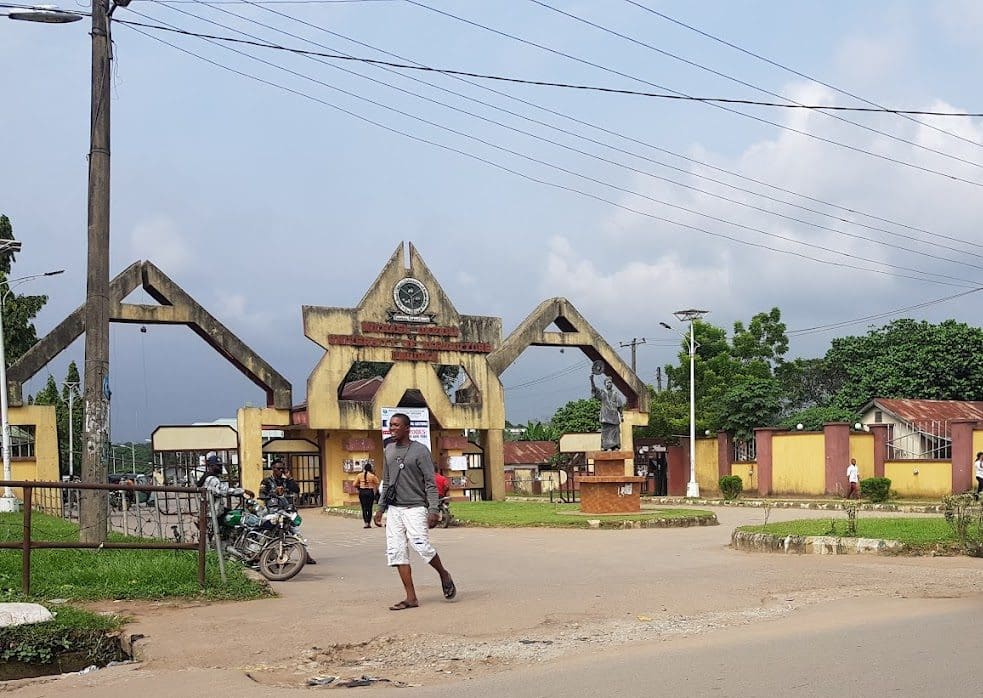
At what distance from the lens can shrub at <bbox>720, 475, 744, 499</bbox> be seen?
39.4m

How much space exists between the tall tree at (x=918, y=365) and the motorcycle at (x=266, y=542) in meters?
38.1

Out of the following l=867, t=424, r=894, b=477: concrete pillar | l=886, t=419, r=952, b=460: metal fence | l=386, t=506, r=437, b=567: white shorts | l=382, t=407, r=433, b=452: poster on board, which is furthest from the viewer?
l=886, t=419, r=952, b=460: metal fence

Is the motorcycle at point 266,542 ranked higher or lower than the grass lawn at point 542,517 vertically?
higher

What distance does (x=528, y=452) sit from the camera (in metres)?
66.0

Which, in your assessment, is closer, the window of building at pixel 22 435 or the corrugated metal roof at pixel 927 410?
the window of building at pixel 22 435

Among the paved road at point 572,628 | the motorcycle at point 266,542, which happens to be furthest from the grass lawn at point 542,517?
the motorcycle at point 266,542

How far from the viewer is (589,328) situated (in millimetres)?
40406

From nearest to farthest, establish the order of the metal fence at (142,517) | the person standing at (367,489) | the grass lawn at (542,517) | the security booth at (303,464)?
the metal fence at (142,517)
the grass lawn at (542,517)
the person standing at (367,489)
the security booth at (303,464)

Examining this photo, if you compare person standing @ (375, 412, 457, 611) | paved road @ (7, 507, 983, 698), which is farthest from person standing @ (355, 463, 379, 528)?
person standing @ (375, 412, 457, 611)

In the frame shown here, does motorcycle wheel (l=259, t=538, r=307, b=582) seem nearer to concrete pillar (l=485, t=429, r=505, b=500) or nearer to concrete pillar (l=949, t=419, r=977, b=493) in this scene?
concrete pillar (l=949, t=419, r=977, b=493)

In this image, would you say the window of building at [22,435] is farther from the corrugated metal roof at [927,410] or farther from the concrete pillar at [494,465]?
the corrugated metal roof at [927,410]

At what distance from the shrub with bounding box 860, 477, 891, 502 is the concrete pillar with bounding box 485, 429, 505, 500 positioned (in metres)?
12.3

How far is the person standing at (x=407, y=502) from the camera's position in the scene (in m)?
10.2

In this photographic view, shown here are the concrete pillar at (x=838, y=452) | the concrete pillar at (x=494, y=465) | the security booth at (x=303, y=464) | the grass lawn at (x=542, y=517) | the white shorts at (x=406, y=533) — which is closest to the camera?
the white shorts at (x=406, y=533)
